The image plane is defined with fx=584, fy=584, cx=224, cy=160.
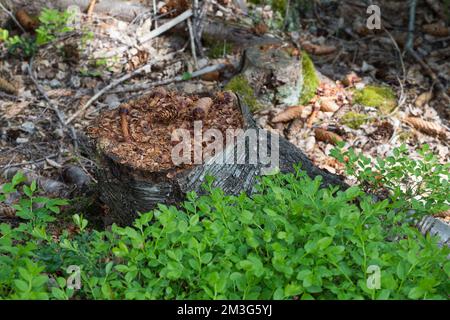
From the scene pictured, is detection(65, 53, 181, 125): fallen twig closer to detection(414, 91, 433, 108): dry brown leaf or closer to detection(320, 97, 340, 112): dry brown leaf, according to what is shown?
detection(320, 97, 340, 112): dry brown leaf

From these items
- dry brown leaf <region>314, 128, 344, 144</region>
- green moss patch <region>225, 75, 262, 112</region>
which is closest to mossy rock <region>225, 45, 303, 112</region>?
green moss patch <region>225, 75, 262, 112</region>

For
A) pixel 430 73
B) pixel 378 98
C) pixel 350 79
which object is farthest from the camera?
pixel 430 73

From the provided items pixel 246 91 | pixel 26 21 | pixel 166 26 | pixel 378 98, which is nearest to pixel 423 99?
pixel 378 98

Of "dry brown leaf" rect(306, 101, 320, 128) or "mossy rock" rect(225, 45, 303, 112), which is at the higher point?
"mossy rock" rect(225, 45, 303, 112)

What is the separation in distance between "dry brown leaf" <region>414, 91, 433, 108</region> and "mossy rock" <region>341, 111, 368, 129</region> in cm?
70

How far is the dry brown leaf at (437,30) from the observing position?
6.98m

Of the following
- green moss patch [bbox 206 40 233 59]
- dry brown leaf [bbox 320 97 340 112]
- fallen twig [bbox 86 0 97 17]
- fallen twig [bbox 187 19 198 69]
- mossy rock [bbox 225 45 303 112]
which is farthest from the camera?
fallen twig [bbox 86 0 97 17]

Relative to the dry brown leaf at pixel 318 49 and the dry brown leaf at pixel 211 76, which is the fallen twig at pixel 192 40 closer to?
the dry brown leaf at pixel 211 76

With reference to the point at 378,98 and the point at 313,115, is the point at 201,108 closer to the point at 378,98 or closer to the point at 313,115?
the point at 313,115

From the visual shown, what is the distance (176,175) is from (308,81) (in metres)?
2.84

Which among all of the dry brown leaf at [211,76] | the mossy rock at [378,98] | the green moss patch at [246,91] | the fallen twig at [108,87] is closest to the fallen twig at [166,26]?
the fallen twig at [108,87]

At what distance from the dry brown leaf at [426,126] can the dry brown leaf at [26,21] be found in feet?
14.1

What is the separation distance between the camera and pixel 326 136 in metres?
5.44

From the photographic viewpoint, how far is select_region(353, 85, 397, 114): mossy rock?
5.91m
